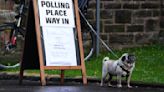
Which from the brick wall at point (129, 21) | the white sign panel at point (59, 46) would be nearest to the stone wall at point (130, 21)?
the brick wall at point (129, 21)

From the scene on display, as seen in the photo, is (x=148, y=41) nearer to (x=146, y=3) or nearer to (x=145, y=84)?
(x=146, y=3)

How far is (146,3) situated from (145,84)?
5.45m

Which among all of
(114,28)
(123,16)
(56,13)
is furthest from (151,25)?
(56,13)

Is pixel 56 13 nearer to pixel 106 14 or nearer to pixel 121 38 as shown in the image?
pixel 106 14

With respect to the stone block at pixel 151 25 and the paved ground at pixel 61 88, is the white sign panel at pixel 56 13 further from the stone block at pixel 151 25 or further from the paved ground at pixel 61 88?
the stone block at pixel 151 25

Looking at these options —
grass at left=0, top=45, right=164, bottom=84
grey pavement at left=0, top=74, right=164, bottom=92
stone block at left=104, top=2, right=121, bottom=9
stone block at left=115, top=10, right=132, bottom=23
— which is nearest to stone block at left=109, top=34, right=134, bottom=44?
grass at left=0, top=45, right=164, bottom=84

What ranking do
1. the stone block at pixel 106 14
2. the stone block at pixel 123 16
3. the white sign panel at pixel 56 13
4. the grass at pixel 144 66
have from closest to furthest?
the white sign panel at pixel 56 13 → the grass at pixel 144 66 → the stone block at pixel 106 14 → the stone block at pixel 123 16

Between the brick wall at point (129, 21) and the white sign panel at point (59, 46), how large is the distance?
481 centimetres

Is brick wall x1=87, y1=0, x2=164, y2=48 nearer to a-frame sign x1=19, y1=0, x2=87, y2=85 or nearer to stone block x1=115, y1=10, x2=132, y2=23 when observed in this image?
stone block x1=115, y1=10, x2=132, y2=23

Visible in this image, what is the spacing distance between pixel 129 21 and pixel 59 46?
18.4ft

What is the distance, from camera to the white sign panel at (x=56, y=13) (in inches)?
410

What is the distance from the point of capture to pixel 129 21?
15766 mm

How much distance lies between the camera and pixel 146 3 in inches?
625

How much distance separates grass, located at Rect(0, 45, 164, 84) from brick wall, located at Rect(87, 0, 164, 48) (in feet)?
1.00
